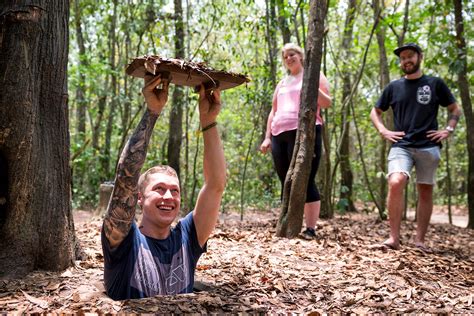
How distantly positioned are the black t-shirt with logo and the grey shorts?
7cm

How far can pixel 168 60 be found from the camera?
2316mm

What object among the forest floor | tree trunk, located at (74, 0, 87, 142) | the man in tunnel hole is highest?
Result: tree trunk, located at (74, 0, 87, 142)

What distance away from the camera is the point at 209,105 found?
2.70m

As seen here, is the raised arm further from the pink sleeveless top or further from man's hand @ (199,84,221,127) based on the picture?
the pink sleeveless top

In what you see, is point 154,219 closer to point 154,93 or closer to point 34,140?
point 154,93

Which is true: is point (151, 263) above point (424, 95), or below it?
below

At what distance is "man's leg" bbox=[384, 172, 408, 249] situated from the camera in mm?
4629

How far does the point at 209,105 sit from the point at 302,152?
2.43 m

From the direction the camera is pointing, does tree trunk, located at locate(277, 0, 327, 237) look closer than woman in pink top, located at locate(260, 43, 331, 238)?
Yes

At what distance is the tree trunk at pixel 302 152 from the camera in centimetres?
492

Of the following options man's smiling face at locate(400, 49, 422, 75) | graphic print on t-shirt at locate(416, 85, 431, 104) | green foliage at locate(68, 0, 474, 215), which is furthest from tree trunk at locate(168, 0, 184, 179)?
graphic print on t-shirt at locate(416, 85, 431, 104)

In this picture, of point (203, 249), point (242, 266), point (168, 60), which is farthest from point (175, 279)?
point (168, 60)

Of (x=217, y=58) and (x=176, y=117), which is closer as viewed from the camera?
(x=176, y=117)

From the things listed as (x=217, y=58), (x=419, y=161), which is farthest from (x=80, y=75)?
(x=419, y=161)
